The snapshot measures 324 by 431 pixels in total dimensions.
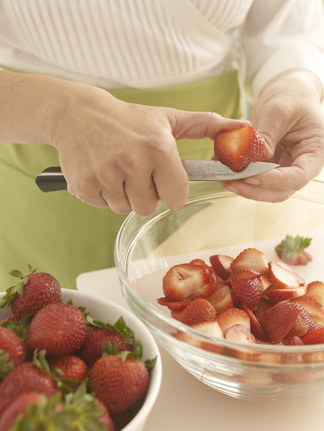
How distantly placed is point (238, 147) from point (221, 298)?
0.71 feet

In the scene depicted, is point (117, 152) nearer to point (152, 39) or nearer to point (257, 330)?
point (257, 330)

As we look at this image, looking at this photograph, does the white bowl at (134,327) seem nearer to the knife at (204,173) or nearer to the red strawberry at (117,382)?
the red strawberry at (117,382)

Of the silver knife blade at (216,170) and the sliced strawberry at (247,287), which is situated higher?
the silver knife blade at (216,170)

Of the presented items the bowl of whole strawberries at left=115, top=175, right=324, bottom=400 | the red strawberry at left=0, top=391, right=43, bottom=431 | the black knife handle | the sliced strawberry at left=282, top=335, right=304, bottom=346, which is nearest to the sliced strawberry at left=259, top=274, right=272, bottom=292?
the bowl of whole strawberries at left=115, top=175, right=324, bottom=400

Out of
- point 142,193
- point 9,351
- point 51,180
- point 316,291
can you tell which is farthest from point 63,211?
point 9,351

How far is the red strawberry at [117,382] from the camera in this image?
1.80 ft

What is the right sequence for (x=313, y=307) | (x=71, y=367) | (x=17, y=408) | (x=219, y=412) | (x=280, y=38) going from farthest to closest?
(x=280, y=38) < (x=313, y=307) < (x=219, y=412) < (x=71, y=367) < (x=17, y=408)

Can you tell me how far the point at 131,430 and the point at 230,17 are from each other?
852mm

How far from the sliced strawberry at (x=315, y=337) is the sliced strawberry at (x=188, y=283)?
149 millimetres

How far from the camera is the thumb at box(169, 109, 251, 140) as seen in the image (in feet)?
2.74

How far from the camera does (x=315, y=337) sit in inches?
28.4

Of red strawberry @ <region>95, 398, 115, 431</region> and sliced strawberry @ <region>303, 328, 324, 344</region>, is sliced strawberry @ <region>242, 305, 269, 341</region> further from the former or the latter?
red strawberry @ <region>95, 398, 115, 431</region>

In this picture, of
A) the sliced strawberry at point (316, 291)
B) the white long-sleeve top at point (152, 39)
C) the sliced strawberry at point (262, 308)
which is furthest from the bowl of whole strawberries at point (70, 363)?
the white long-sleeve top at point (152, 39)

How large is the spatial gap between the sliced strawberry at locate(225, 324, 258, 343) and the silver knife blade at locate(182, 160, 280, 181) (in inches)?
8.7
